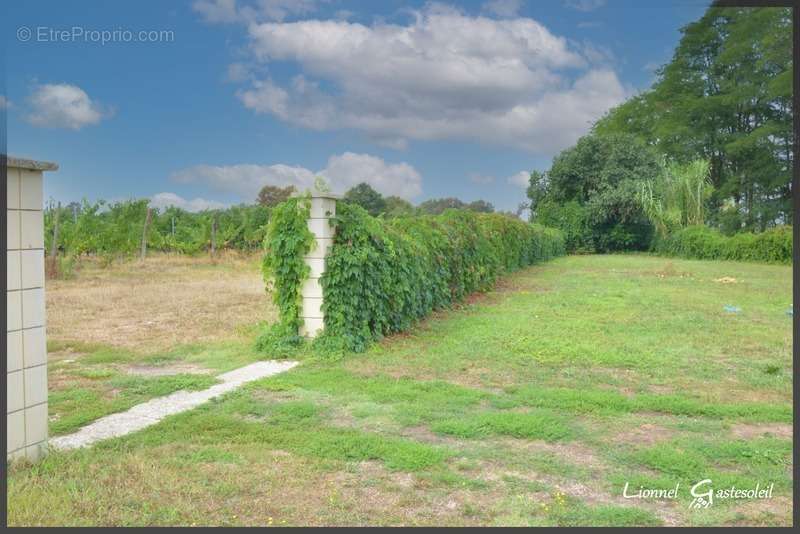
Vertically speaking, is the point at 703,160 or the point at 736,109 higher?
the point at 736,109

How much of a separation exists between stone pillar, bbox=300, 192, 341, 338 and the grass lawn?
59cm

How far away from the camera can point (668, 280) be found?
15.5 meters

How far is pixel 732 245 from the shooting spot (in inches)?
973

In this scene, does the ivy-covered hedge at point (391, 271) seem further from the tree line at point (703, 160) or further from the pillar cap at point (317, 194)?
the tree line at point (703, 160)

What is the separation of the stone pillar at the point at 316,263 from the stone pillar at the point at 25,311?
348 centimetres

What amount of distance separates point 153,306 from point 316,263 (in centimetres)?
512

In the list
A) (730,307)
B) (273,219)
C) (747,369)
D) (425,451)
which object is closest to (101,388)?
(273,219)

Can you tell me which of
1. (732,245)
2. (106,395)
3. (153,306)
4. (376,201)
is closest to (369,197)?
A: (376,201)

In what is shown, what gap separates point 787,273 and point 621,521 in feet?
61.9

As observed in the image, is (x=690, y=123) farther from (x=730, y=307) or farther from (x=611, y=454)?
(x=611, y=454)

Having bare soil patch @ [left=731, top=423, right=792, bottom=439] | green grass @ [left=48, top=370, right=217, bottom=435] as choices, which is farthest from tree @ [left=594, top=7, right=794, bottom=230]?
green grass @ [left=48, top=370, right=217, bottom=435]

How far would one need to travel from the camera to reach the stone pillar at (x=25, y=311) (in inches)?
126

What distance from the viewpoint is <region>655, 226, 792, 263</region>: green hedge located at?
75.8ft

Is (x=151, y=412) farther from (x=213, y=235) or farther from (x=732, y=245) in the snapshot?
(x=732, y=245)
